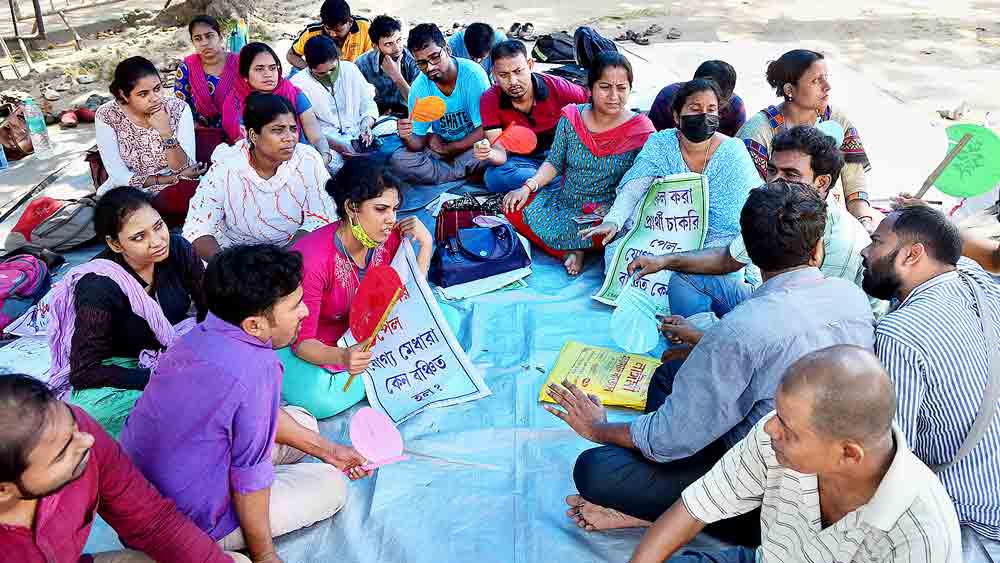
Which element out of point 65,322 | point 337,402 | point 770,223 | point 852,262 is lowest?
point 337,402

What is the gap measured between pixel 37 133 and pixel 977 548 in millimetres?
6437

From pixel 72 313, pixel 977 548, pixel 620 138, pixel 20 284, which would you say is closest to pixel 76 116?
pixel 20 284

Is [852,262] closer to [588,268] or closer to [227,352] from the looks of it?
[588,268]

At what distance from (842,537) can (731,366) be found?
518 millimetres

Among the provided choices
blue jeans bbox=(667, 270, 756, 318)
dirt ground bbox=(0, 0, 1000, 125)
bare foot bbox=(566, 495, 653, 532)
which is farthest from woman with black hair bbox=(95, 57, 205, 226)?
dirt ground bbox=(0, 0, 1000, 125)

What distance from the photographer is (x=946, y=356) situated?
2.05 metres

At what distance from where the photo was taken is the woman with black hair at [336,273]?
3.01m

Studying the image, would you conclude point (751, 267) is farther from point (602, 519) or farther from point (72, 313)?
point (72, 313)

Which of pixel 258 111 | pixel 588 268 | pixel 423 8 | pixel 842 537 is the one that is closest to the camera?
pixel 842 537

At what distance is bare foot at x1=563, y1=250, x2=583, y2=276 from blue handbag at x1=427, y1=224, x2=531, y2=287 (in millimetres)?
218

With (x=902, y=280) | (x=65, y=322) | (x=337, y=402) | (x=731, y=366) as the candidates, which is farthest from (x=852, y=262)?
(x=65, y=322)

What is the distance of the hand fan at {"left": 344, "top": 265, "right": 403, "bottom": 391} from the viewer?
3.01 meters

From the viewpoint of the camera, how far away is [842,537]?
66.4 inches

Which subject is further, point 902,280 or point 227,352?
point 902,280
